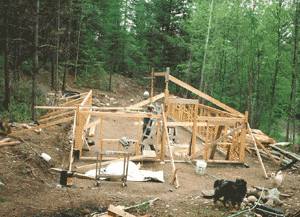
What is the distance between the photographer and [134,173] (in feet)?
46.5

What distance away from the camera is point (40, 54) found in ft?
102

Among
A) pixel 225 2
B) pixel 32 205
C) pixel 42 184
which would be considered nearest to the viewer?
pixel 32 205

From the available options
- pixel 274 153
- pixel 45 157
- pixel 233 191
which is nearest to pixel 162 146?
pixel 45 157

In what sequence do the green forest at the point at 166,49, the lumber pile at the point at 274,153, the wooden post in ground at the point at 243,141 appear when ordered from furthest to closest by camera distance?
1. the green forest at the point at 166,49
2. the wooden post in ground at the point at 243,141
3. the lumber pile at the point at 274,153

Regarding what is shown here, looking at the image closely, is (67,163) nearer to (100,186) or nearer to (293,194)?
(100,186)

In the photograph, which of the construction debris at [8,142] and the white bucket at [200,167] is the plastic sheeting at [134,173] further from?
the construction debris at [8,142]

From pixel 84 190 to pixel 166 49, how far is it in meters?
32.5

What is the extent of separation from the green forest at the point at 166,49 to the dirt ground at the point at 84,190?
649 centimetres

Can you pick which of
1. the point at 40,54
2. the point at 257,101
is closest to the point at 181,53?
the point at 257,101

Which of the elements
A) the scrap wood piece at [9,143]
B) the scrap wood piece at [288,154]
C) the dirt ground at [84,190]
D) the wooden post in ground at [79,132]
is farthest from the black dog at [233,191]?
the scrap wood piece at [9,143]

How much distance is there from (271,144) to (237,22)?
15.5m

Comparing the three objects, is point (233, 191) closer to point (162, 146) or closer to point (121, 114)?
point (162, 146)

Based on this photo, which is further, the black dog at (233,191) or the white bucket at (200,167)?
the white bucket at (200,167)

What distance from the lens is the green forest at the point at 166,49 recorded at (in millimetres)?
24094
